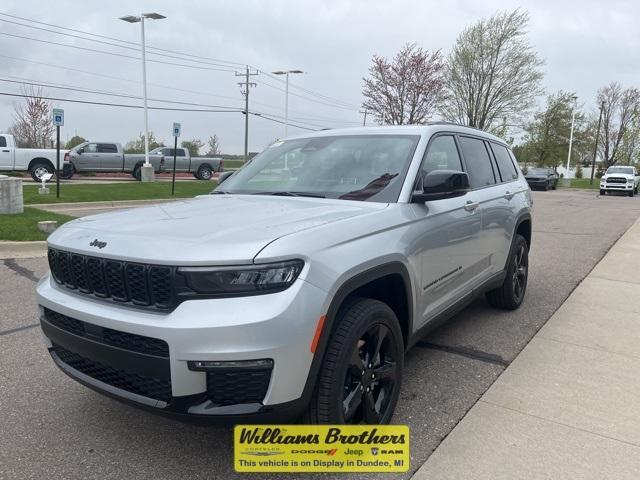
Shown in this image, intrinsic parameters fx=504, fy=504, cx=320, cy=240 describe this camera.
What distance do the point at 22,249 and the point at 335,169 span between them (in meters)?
6.18

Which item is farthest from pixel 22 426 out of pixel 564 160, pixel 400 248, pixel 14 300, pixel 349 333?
pixel 564 160

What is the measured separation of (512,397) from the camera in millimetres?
3332

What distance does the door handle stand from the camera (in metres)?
3.79

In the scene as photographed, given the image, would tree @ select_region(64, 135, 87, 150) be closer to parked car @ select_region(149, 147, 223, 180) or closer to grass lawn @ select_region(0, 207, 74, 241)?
parked car @ select_region(149, 147, 223, 180)

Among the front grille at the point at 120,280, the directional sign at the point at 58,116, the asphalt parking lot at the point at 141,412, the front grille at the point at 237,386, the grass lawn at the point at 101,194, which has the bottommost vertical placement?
the asphalt parking lot at the point at 141,412

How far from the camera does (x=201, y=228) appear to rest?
2430mm

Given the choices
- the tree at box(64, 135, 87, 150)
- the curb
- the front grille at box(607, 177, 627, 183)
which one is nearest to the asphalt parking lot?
the curb

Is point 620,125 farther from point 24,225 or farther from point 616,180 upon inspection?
point 24,225

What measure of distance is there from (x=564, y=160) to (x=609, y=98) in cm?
1207

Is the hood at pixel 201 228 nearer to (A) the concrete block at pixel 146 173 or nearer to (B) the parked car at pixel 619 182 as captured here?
(A) the concrete block at pixel 146 173

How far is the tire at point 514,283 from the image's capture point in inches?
196

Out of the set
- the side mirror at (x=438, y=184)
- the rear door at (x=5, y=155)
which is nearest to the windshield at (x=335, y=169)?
the side mirror at (x=438, y=184)

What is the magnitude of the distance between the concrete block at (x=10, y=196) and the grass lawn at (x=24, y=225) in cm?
25

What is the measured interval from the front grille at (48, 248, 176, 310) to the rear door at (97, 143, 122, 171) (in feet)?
78.0
